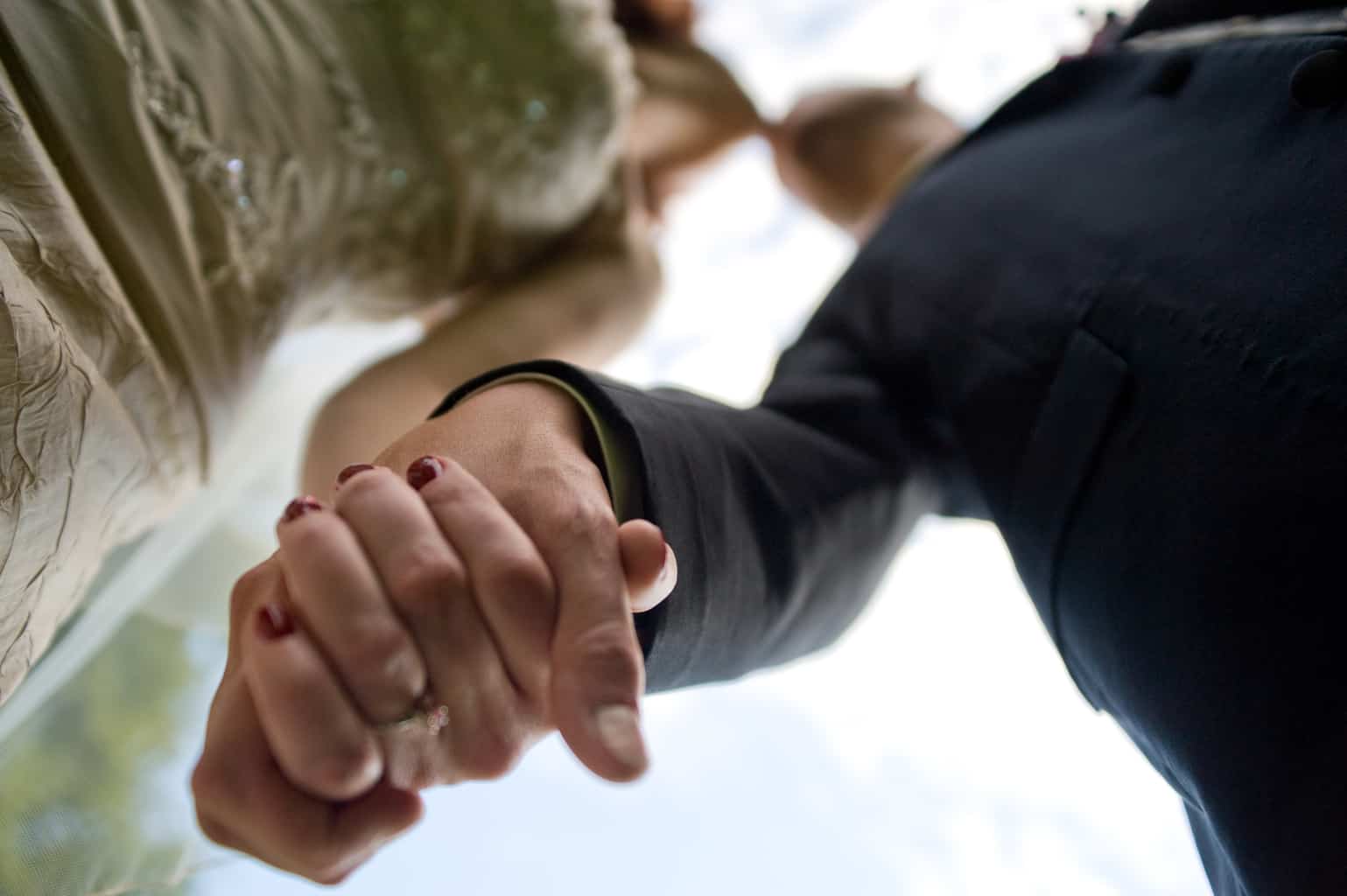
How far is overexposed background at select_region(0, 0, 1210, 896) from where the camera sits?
0.33 meters

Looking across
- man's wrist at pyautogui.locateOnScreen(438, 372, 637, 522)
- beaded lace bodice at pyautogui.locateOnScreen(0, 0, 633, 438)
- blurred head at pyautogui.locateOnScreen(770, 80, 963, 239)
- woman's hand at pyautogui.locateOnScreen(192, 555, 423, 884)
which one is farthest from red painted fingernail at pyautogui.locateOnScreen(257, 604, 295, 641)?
blurred head at pyautogui.locateOnScreen(770, 80, 963, 239)

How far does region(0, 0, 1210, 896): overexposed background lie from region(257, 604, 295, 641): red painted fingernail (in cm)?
10

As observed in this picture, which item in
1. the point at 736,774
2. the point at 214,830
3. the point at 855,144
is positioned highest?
the point at 214,830

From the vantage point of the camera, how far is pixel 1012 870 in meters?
0.39

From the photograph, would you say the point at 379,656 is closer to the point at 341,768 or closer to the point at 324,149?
the point at 341,768

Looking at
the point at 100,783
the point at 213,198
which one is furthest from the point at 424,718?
the point at 213,198

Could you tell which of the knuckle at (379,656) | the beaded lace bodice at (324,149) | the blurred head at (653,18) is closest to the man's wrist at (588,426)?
the knuckle at (379,656)

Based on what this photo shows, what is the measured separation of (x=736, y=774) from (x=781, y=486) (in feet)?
0.54

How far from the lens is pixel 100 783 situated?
34 centimetres

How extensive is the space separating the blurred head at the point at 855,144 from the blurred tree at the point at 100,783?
0.68 m

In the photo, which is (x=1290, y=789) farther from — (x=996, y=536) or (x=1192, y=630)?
(x=996, y=536)

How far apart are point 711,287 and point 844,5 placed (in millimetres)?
512

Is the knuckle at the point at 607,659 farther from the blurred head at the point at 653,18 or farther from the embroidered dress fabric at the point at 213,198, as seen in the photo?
the blurred head at the point at 653,18

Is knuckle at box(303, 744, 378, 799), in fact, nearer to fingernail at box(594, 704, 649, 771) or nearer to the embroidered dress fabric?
fingernail at box(594, 704, 649, 771)
